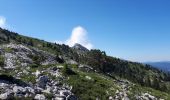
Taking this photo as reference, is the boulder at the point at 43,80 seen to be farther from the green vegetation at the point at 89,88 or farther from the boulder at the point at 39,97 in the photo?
the boulder at the point at 39,97

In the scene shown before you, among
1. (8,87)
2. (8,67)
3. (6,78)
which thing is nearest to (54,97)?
(8,87)

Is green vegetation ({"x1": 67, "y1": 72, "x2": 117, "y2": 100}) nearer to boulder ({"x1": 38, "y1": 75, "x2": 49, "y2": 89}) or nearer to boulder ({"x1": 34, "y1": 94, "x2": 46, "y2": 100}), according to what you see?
boulder ({"x1": 38, "y1": 75, "x2": 49, "y2": 89})

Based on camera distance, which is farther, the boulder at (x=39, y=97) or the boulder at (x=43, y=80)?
the boulder at (x=43, y=80)

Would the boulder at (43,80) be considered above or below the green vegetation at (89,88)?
above

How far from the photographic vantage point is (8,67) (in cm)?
5684

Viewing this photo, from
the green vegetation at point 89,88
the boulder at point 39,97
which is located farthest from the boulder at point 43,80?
the boulder at point 39,97

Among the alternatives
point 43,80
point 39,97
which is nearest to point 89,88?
point 43,80

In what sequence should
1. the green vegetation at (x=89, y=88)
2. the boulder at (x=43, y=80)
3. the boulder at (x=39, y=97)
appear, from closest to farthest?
1. the boulder at (x=39, y=97)
2. the boulder at (x=43, y=80)
3. the green vegetation at (x=89, y=88)

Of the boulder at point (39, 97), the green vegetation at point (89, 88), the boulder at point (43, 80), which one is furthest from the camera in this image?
the green vegetation at point (89, 88)

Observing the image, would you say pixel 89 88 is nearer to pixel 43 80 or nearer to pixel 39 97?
pixel 43 80

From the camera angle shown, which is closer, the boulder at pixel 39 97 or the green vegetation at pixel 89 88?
the boulder at pixel 39 97

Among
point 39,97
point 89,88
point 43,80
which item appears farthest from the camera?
point 89,88

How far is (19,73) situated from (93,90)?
12.9m

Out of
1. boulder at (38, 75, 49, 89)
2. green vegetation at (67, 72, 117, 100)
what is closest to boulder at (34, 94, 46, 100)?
boulder at (38, 75, 49, 89)
